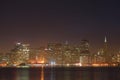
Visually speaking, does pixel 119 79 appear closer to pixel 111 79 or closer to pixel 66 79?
pixel 111 79

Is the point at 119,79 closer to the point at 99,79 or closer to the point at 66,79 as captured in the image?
the point at 99,79

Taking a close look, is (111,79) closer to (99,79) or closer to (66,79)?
(99,79)

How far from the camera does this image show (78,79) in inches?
3949

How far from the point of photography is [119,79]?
9519 cm

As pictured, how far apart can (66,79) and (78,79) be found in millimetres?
2984

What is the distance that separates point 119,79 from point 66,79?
12250 millimetres

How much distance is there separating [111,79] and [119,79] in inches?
92.1

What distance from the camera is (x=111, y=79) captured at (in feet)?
318

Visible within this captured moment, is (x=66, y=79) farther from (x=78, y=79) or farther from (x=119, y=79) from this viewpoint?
(x=119, y=79)

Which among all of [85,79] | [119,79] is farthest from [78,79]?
[119,79]

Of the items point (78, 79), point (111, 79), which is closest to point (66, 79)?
point (78, 79)

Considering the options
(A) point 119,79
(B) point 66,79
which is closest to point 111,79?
(A) point 119,79

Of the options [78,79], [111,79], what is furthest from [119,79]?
[78,79]

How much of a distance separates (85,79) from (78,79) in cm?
246
